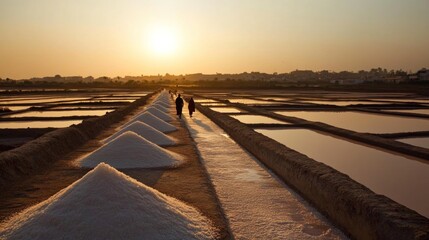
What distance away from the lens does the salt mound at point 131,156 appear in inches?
257

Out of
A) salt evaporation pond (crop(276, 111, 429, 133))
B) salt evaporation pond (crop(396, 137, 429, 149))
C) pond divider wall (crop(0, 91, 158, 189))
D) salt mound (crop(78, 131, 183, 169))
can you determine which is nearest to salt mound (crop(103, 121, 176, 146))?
pond divider wall (crop(0, 91, 158, 189))

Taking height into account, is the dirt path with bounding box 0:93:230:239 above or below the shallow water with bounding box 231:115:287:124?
above

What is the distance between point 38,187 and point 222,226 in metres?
2.87

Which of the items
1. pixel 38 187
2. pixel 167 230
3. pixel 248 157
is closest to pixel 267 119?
pixel 248 157

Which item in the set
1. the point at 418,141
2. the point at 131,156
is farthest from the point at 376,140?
the point at 131,156

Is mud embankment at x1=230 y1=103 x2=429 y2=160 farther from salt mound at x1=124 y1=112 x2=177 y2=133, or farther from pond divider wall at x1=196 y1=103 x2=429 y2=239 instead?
salt mound at x1=124 y1=112 x2=177 y2=133

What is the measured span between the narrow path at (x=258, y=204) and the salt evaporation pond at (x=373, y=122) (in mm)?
5889

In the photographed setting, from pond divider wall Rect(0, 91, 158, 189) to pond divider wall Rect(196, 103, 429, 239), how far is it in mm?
3897

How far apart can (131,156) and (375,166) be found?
413cm

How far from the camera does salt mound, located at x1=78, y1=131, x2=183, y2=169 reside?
257 inches

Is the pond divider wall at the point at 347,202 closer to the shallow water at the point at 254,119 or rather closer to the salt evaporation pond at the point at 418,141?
the salt evaporation pond at the point at 418,141

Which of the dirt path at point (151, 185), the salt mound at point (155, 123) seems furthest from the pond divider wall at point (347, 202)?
the salt mound at point (155, 123)

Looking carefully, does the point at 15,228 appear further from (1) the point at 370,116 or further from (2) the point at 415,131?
(1) the point at 370,116

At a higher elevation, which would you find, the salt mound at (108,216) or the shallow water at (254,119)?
the salt mound at (108,216)
